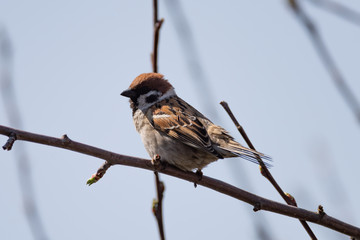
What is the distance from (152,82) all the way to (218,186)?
1.98 meters

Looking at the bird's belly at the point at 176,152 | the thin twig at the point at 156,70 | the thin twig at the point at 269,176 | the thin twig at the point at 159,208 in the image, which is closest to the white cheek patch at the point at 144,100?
the bird's belly at the point at 176,152

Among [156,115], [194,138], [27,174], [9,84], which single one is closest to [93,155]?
[27,174]

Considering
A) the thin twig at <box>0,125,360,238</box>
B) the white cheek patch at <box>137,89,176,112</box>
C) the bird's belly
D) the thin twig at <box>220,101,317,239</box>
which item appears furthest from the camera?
the white cheek patch at <box>137,89,176,112</box>

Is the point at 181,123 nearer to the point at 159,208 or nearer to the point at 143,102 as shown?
the point at 143,102

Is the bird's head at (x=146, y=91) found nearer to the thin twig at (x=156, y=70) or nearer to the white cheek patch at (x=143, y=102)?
the white cheek patch at (x=143, y=102)

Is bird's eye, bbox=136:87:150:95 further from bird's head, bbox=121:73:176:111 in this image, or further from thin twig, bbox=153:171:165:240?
thin twig, bbox=153:171:165:240

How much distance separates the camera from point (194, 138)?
369cm

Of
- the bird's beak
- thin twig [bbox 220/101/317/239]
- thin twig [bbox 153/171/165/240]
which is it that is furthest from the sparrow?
thin twig [bbox 153/171/165/240]

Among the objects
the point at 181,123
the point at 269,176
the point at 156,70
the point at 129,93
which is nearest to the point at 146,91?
the point at 129,93

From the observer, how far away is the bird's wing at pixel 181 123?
3.65m

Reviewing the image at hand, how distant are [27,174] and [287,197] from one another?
1425 mm

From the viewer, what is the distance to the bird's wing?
3.65 m

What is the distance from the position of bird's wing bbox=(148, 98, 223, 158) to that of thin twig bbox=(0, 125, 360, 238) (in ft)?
2.74

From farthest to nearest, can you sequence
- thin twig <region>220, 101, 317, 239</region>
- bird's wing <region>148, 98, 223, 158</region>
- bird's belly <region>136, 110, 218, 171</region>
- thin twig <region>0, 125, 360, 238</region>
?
bird's wing <region>148, 98, 223, 158</region>
bird's belly <region>136, 110, 218, 171</region>
thin twig <region>220, 101, 317, 239</region>
thin twig <region>0, 125, 360, 238</region>
